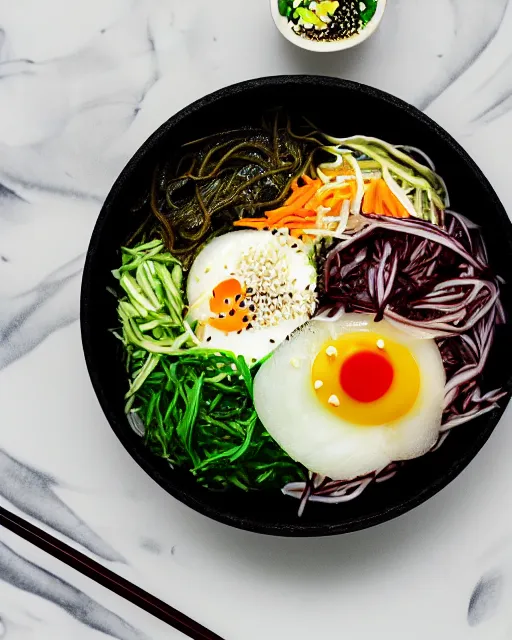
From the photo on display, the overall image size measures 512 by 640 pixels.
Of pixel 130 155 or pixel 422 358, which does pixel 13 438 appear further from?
pixel 422 358

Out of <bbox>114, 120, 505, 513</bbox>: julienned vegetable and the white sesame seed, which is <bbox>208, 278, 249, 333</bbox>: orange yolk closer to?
<bbox>114, 120, 505, 513</bbox>: julienned vegetable

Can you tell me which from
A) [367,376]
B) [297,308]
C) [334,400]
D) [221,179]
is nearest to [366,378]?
[367,376]

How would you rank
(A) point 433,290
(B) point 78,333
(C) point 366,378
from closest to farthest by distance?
(C) point 366,378 → (A) point 433,290 → (B) point 78,333

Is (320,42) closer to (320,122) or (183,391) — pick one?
(320,122)

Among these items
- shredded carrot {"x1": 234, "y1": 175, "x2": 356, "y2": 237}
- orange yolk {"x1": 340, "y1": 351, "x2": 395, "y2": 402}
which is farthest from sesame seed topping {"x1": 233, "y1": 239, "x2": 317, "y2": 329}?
orange yolk {"x1": 340, "y1": 351, "x2": 395, "y2": 402}

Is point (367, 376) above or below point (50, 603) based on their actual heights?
above
